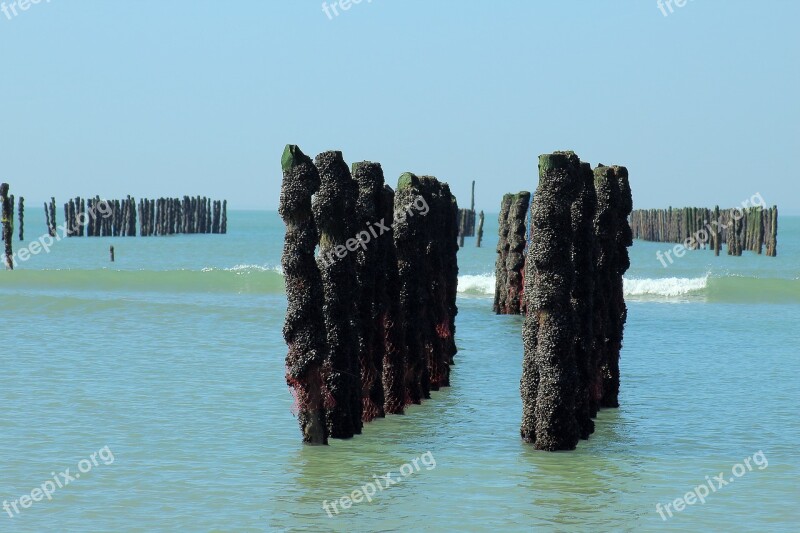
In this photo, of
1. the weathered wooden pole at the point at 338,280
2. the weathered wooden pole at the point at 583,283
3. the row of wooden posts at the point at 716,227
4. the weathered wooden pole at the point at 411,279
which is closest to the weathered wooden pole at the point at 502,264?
the weathered wooden pole at the point at 411,279

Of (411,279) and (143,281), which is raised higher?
(411,279)

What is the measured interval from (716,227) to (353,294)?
179 ft

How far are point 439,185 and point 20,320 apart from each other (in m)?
12.0

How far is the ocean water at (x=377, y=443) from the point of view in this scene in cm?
1063

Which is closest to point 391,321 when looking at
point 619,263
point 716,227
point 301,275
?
point 619,263

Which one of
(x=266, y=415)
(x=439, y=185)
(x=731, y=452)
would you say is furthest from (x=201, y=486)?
(x=439, y=185)

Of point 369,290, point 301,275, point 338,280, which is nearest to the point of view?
point 301,275

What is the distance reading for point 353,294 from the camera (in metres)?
13.2

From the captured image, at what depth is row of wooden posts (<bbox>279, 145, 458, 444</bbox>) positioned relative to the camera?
12.3 metres

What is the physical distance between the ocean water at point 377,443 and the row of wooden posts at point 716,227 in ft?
114

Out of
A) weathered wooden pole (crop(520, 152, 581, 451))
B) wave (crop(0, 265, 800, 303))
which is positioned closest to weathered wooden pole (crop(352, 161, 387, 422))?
weathered wooden pole (crop(520, 152, 581, 451))

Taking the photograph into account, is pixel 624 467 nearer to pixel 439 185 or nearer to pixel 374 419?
pixel 374 419

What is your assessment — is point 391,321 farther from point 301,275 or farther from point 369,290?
point 301,275

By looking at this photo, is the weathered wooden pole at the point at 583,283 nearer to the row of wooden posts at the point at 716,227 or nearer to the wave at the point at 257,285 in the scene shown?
the wave at the point at 257,285
